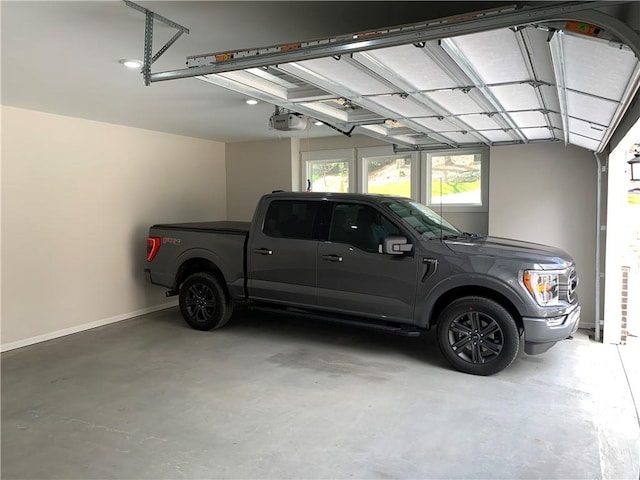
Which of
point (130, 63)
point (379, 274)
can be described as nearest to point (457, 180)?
point (379, 274)

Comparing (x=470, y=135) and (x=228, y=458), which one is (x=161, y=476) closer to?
(x=228, y=458)

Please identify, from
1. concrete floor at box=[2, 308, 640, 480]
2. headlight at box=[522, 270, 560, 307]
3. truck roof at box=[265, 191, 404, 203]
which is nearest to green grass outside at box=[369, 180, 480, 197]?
truck roof at box=[265, 191, 404, 203]

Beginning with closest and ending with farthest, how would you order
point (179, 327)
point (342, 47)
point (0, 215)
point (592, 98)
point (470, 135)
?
1. point (342, 47)
2. point (592, 98)
3. point (0, 215)
4. point (470, 135)
5. point (179, 327)

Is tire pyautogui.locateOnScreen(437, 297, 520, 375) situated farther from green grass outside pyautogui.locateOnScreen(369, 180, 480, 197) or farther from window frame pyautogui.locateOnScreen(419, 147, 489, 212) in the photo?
green grass outside pyautogui.locateOnScreen(369, 180, 480, 197)

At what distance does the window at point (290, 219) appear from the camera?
554 cm

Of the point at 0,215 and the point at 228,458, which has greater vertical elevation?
the point at 0,215

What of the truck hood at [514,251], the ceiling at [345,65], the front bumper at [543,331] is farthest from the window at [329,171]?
the front bumper at [543,331]

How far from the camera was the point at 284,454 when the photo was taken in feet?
10.3

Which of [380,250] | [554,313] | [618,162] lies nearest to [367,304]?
[380,250]

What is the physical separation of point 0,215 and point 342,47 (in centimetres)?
477

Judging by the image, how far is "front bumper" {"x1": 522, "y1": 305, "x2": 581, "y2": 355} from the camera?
4.35 m

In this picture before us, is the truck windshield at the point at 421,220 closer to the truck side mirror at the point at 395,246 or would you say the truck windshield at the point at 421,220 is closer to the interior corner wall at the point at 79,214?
the truck side mirror at the point at 395,246

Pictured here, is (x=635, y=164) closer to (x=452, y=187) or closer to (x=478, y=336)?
(x=452, y=187)

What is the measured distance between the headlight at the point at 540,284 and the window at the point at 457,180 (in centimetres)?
263
